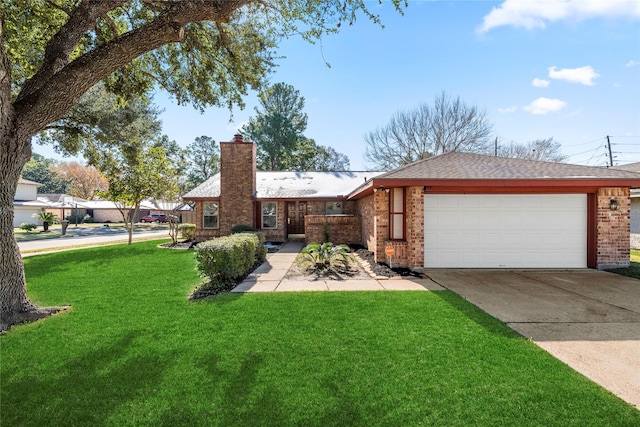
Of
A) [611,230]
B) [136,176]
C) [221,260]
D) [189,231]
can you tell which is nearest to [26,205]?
[189,231]

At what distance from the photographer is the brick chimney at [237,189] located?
15.0 meters

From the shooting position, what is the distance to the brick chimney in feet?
49.3

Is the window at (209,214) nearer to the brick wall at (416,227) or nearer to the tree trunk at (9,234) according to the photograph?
the tree trunk at (9,234)

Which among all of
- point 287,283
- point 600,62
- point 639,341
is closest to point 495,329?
point 639,341

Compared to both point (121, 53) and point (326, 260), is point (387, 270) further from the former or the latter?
point (121, 53)

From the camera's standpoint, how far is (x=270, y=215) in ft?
52.8

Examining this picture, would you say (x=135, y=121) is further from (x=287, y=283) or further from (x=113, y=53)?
(x=287, y=283)

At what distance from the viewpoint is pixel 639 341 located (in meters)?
3.67

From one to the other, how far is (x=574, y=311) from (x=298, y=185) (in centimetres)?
1368

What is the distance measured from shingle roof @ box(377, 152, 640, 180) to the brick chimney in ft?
29.9

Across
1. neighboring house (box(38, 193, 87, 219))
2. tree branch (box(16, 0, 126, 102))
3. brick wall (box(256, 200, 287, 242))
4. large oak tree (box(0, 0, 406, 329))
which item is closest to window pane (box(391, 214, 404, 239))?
large oak tree (box(0, 0, 406, 329))

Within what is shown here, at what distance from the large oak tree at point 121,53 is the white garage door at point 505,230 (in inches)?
208

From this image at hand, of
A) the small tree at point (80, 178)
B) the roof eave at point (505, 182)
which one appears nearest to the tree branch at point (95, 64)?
the roof eave at point (505, 182)

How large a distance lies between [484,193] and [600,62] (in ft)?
21.5
